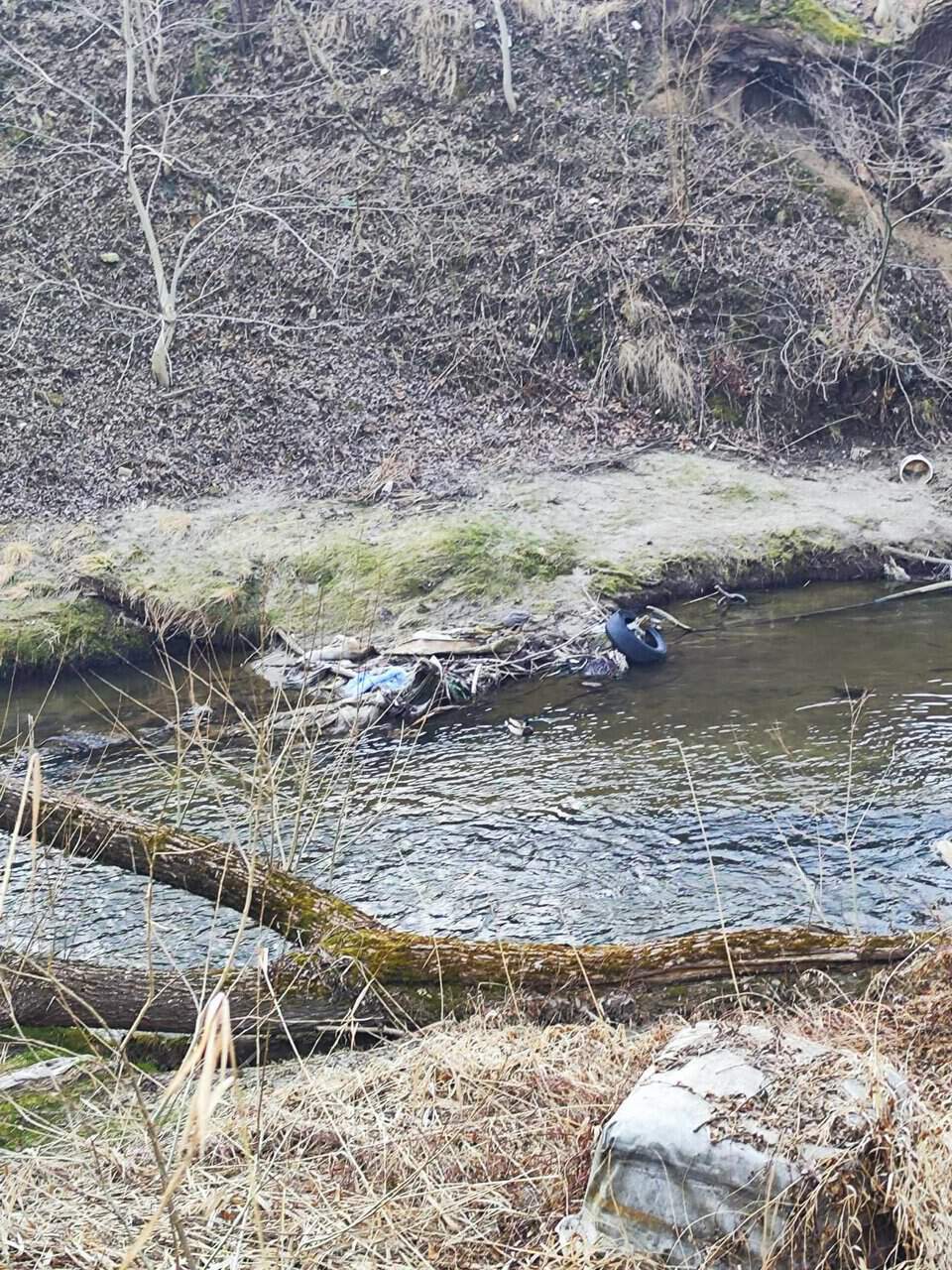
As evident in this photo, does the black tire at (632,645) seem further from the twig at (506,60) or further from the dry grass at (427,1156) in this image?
the twig at (506,60)

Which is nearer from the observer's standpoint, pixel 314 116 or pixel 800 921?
pixel 800 921

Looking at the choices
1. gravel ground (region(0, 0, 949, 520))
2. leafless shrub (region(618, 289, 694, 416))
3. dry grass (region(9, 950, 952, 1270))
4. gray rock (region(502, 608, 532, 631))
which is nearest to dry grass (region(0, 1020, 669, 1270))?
dry grass (region(9, 950, 952, 1270))

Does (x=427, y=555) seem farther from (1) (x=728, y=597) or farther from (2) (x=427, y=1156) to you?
(2) (x=427, y=1156)

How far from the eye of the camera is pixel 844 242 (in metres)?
16.0

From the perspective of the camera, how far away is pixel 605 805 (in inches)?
277

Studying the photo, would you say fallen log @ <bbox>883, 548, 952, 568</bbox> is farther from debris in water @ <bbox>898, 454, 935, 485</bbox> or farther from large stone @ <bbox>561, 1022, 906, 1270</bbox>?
large stone @ <bbox>561, 1022, 906, 1270</bbox>

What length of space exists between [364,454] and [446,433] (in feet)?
3.93

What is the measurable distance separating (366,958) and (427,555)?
7895 mm

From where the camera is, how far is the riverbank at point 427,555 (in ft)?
35.9

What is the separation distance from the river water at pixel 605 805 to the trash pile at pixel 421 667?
0.27m

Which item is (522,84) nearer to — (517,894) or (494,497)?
(494,497)

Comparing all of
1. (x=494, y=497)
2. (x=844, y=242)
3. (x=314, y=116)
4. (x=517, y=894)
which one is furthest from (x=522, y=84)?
(x=517, y=894)

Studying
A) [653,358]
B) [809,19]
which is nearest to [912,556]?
[653,358]

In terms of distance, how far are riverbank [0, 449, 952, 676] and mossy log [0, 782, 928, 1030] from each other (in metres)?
5.95
